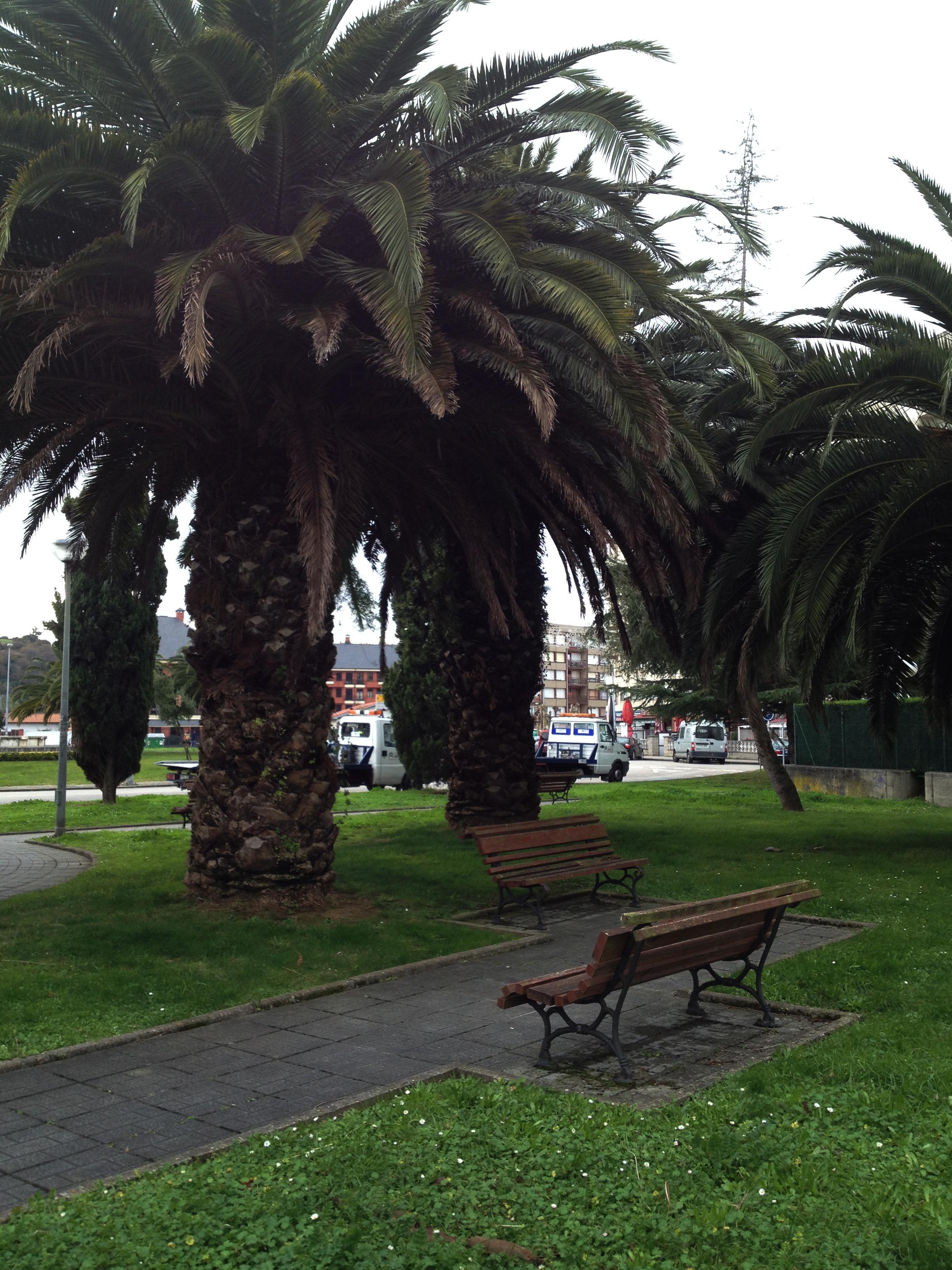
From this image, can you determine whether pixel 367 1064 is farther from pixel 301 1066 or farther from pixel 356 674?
pixel 356 674

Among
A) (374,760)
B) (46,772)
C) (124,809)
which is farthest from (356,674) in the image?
(124,809)

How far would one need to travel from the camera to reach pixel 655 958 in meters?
5.82

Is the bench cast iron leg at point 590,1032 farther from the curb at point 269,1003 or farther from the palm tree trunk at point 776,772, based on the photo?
the palm tree trunk at point 776,772

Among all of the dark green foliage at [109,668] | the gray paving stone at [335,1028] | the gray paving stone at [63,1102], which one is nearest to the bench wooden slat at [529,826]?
the gray paving stone at [335,1028]

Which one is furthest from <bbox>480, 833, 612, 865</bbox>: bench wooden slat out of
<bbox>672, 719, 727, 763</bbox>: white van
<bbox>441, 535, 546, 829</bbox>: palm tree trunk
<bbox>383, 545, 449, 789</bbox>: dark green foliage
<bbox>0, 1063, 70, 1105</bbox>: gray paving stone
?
<bbox>672, 719, 727, 763</bbox>: white van

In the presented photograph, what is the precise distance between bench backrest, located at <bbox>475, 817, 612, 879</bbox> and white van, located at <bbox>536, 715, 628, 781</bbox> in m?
27.2

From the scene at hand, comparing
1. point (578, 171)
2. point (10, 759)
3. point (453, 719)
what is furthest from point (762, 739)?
point (10, 759)

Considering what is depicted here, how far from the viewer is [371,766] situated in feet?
109

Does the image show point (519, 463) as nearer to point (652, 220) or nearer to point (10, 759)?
point (652, 220)

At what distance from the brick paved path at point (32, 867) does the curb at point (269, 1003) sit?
16.6 feet

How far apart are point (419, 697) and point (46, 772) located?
65.5ft

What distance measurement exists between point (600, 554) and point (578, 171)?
15.9 feet

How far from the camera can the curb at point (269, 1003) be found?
6.05 m

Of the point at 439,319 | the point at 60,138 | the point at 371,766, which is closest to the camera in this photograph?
the point at 60,138
